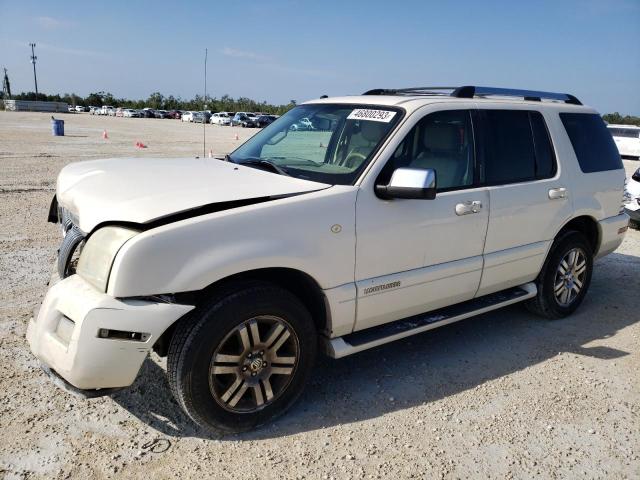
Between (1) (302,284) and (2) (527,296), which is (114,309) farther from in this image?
(2) (527,296)

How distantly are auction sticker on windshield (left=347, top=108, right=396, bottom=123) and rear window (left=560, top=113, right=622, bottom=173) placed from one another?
2.04m

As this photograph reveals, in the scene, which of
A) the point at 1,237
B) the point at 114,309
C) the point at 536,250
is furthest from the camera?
the point at 1,237

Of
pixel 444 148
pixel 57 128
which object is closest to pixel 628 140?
pixel 444 148

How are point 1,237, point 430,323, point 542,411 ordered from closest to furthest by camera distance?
point 542,411
point 430,323
point 1,237

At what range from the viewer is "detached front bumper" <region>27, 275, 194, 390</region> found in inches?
102

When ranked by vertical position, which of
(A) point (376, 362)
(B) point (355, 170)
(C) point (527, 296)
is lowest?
(A) point (376, 362)

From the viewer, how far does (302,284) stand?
10.7 feet

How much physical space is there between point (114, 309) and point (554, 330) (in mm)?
3860

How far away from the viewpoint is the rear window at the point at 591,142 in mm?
4848

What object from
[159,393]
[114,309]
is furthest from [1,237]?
[114,309]

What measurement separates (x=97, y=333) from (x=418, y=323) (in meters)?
2.12

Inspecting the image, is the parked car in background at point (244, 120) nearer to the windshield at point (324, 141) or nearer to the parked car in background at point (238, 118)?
the parked car in background at point (238, 118)

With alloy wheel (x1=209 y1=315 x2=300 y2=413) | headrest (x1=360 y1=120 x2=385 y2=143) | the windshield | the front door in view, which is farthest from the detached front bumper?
headrest (x1=360 y1=120 x2=385 y2=143)

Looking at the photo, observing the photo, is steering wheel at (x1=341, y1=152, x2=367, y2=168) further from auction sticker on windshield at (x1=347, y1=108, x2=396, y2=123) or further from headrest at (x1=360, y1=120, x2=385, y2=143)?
auction sticker on windshield at (x1=347, y1=108, x2=396, y2=123)
